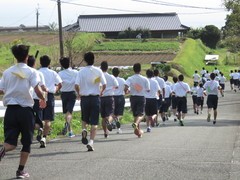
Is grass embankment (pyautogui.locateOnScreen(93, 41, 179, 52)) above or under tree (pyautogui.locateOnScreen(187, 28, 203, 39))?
under

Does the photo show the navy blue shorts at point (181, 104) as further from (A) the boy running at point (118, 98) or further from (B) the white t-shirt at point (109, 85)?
(B) the white t-shirt at point (109, 85)

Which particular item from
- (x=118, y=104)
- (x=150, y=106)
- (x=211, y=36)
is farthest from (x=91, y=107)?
Answer: (x=211, y=36)

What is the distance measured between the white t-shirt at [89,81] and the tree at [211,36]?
260 feet

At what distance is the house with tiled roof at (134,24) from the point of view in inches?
3595

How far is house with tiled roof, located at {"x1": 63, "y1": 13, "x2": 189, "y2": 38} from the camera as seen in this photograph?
3595 inches

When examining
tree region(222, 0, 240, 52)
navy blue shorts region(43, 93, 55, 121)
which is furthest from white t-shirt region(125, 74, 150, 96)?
tree region(222, 0, 240, 52)

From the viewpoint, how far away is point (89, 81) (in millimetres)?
11227

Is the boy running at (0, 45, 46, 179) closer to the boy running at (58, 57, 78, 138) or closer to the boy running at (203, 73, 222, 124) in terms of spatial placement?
the boy running at (58, 57, 78, 138)

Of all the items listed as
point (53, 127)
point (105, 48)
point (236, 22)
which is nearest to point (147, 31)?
point (105, 48)

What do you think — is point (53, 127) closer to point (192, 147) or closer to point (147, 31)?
point (192, 147)

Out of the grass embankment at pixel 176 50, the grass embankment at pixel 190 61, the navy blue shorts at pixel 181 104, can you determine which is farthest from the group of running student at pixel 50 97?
the grass embankment at pixel 190 61

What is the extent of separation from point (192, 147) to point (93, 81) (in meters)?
2.58

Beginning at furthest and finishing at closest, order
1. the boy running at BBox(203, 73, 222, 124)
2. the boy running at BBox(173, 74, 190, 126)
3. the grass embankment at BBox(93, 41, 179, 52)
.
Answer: the grass embankment at BBox(93, 41, 179, 52), the boy running at BBox(203, 73, 222, 124), the boy running at BBox(173, 74, 190, 126)

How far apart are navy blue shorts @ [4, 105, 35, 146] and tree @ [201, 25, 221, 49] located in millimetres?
82583
